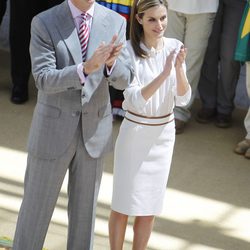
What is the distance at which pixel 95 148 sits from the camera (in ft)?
13.1

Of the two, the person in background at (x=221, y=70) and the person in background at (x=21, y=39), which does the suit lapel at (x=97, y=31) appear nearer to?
the person in background at (x=221, y=70)

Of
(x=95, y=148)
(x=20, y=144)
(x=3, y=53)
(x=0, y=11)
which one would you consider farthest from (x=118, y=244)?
(x=3, y=53)

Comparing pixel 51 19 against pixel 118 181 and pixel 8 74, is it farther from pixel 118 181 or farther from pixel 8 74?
pixel 8 74

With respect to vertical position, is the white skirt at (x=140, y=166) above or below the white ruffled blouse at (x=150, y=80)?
below

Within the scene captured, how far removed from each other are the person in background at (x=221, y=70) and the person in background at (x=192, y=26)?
0.69 ft

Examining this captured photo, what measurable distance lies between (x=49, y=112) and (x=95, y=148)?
29 cm

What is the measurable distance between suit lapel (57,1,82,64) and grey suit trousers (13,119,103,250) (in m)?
0.37

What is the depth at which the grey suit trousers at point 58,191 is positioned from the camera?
3992 millimetres

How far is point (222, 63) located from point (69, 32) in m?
3.17

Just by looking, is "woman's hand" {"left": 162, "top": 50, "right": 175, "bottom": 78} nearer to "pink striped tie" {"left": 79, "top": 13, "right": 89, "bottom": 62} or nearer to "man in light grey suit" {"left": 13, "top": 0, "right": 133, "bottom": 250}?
"man in light grey suit" {"left": 13, "top": 0, "right": 133, "bottom": 250}

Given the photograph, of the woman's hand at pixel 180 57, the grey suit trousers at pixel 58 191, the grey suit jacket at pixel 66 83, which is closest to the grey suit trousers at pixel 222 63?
the woman's hand at pixel 180 57

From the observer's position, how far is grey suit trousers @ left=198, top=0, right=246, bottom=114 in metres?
6.58

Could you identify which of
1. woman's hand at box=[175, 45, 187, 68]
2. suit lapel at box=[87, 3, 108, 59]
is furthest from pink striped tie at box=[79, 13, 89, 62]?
woman's hand at box=[175, 45, 187, 68]

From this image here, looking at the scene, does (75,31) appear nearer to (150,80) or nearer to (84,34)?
(84,34)
